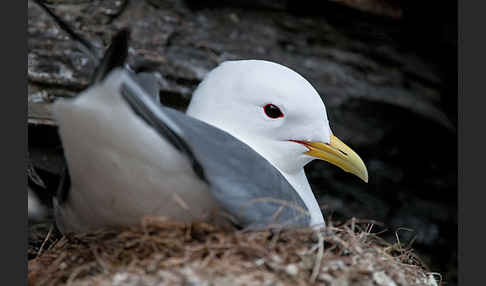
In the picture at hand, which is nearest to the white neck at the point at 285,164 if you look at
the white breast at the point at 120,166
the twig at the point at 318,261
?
the twig at the point at 318,261

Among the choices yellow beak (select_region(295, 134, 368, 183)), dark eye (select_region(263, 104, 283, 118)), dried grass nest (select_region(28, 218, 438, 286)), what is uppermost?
dark eye (select_region(263, 104, 283, 118))

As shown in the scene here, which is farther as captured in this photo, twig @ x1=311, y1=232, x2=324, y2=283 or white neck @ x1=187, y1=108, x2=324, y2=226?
white neck @ x1=187, y1=108, x2=324, y2=226

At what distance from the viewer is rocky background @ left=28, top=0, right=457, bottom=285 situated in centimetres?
285

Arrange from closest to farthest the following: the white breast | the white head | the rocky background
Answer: the white breast
the white head
the rocky background

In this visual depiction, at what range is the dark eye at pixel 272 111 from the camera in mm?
2160

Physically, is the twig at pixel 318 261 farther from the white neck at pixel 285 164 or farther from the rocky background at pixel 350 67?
the rocky background at pixel 350 67

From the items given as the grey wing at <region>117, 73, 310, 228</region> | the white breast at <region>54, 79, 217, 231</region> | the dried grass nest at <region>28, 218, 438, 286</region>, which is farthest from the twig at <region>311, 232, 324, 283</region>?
the white breast at <region>54, 79, 217, 231</region>

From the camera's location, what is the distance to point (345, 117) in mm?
3213

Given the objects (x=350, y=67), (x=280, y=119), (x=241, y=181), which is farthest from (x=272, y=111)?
(x=350, y=67)

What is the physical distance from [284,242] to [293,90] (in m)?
0.62

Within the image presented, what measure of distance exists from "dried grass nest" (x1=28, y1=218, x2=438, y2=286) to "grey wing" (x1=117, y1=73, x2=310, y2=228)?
7cm

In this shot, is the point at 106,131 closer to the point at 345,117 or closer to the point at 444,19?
the point at 345,117

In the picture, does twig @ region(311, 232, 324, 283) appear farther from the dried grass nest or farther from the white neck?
the white neck

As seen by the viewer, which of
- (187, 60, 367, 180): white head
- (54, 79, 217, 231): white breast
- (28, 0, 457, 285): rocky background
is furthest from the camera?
(28, 0, 457, 285): rocky background
